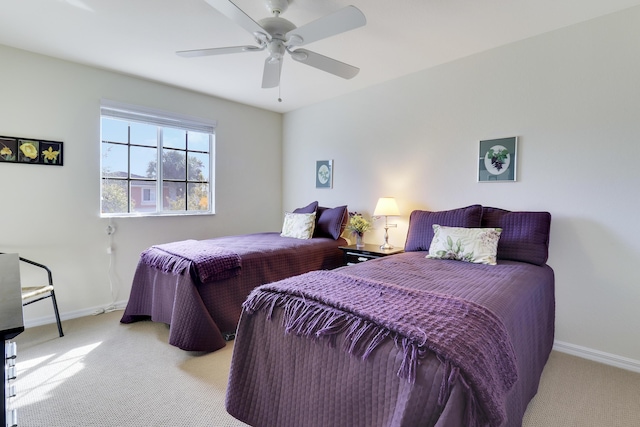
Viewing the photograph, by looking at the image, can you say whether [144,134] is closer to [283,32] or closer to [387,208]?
[283,32]

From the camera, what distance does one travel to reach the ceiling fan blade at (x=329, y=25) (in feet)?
5.62

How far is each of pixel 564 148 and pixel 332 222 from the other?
7.29ft

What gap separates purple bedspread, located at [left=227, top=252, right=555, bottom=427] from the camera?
3.27 ft

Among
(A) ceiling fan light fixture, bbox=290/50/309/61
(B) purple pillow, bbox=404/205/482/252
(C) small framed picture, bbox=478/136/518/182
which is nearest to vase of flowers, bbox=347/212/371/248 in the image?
(B) purple pillow, bbox=404/205/482/252

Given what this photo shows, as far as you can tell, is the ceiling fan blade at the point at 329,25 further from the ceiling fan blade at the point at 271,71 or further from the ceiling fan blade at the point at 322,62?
the ceiling fan blade at the point at 271,71

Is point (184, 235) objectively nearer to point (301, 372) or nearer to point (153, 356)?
point (153, 356)

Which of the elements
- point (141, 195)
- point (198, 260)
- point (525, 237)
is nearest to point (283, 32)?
point (198, 260)

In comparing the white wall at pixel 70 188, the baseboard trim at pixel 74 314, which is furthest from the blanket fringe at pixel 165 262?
the baseboard trim at pixel 74 314

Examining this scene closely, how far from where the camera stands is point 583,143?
2.41 metres

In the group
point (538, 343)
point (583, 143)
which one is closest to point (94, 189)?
point (538, 343)

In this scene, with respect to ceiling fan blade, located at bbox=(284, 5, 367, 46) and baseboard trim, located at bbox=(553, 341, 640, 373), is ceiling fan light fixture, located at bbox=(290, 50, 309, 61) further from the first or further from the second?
baseboard trim, located at bbox=(553, 341, 640, 373)

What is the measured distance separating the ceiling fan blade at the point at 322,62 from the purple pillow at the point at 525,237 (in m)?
1.68

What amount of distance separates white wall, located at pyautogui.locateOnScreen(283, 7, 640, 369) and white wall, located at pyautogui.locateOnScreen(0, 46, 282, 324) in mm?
2704

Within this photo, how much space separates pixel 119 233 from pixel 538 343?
3.73 meters
